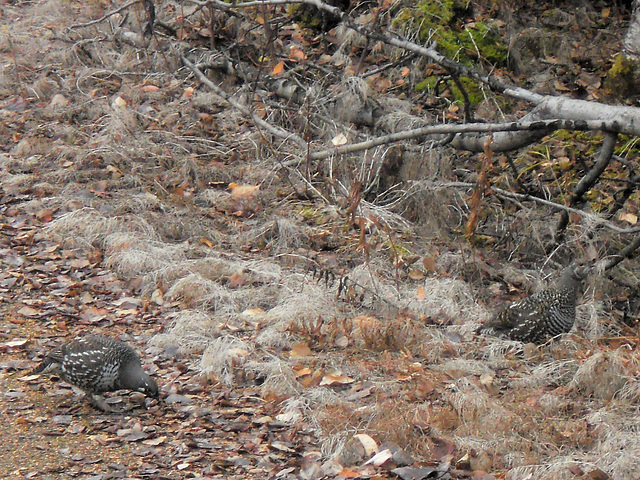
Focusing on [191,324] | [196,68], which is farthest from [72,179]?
[191,324]

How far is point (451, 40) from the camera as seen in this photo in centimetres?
964

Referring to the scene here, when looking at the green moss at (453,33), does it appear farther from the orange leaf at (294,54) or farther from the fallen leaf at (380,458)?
the fallen leaf at (380,458)

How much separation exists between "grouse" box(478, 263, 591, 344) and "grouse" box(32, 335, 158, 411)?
288 cm

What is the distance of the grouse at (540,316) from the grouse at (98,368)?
9.45 ft

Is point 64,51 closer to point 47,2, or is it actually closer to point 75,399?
point 47,2

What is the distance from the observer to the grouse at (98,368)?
17.6ft

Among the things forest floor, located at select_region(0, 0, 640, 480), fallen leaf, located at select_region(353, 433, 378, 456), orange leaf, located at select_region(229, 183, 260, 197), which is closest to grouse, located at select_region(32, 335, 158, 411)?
forest floor, located at select_region(0, 0, 640, 480)

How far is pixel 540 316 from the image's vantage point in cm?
635

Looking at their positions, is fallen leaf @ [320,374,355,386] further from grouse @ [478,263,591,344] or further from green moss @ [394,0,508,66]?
green moss @ [394,0,508,66]

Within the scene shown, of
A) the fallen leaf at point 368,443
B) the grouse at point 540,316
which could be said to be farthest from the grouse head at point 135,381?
the grouse at point 540,316

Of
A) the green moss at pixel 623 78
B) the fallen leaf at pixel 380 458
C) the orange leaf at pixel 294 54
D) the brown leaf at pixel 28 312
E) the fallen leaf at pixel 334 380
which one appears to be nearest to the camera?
the fallen leaf at pixel 380 458

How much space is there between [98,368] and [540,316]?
3.50 metres

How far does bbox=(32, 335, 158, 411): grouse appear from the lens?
5367mm

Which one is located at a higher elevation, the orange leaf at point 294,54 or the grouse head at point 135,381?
the orange leaf at point 294,54
